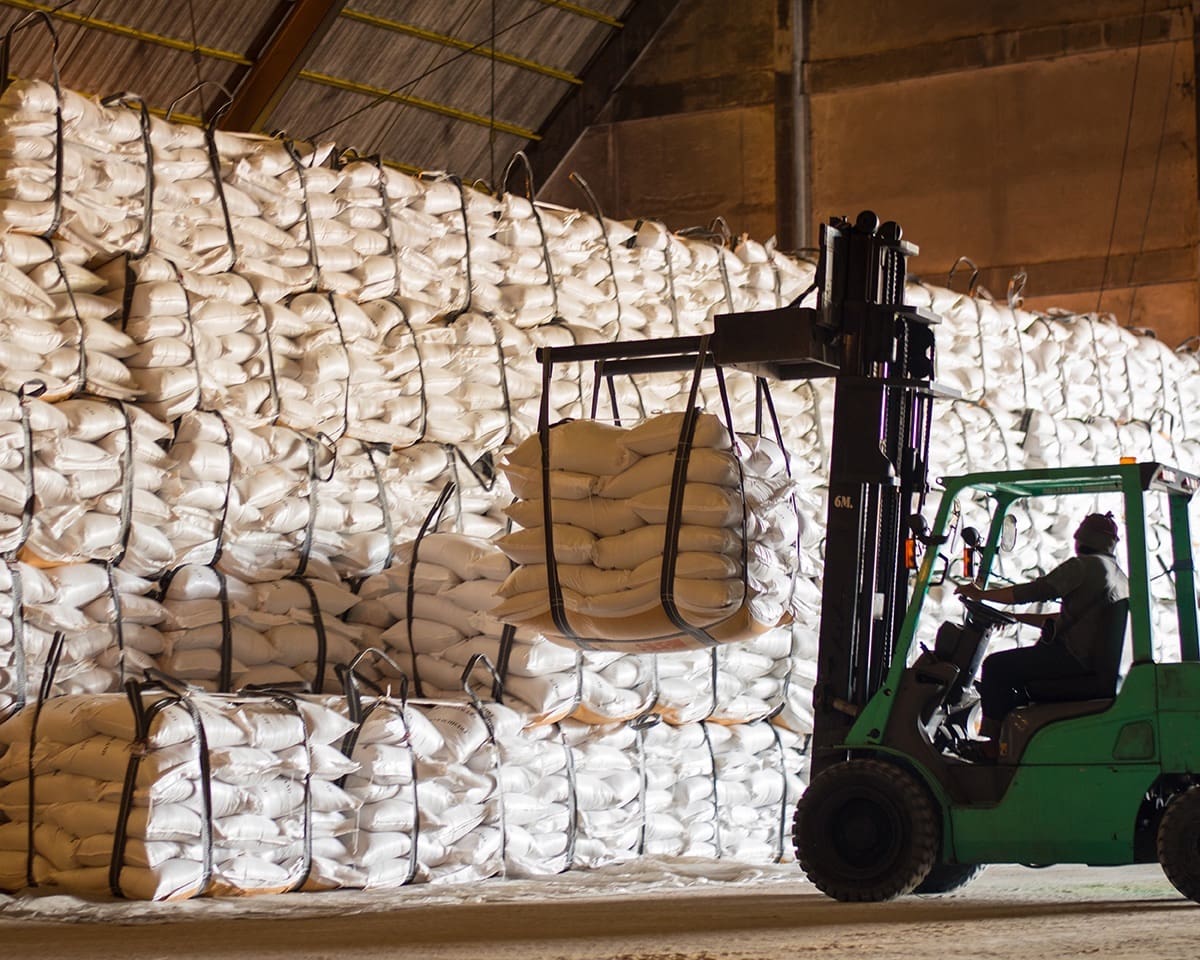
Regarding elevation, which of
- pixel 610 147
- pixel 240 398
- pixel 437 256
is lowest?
pixel 240 398

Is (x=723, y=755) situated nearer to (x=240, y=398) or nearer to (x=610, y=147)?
(x=240, y=398)

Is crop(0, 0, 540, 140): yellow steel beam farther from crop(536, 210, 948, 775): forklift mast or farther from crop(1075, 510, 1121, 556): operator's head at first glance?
crop(1075, 510, 1121, 556): operator's head

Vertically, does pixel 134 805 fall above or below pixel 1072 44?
below

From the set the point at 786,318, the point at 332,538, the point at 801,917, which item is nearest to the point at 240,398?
the point at 332,538

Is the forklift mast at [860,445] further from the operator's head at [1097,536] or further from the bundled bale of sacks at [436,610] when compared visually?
the bundled bale of sacks at [436,610]

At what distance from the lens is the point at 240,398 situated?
20.1 ft

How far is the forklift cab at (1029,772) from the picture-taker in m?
4.88

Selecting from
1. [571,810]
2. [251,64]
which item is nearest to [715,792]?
[571,810]

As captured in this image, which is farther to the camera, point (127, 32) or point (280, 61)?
point (280, 61)

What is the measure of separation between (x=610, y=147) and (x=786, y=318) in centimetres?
1131

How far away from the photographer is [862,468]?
5445 millimetres

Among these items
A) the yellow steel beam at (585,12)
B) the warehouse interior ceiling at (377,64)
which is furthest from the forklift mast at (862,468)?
the yellow steel beam at (585,12)

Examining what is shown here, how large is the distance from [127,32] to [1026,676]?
31.7ft

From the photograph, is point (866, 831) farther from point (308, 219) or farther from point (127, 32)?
point (127, 32)
